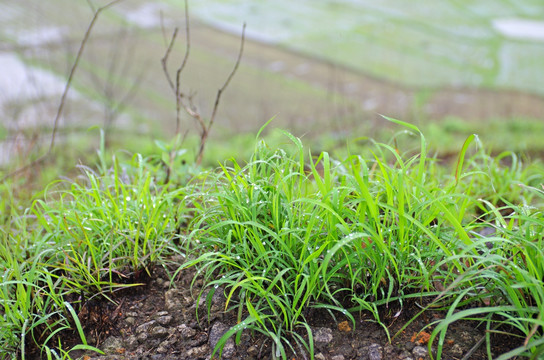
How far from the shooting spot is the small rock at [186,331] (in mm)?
1444

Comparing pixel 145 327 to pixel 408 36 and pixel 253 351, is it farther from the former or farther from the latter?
pixel 408 36

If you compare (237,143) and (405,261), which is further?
(237,143)

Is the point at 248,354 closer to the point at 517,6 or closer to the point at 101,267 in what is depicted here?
the point at 101,267

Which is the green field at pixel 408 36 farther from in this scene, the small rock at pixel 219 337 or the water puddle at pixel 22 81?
the small rock at pixel 219 337

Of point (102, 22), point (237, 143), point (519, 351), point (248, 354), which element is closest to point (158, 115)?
point (237, 143)

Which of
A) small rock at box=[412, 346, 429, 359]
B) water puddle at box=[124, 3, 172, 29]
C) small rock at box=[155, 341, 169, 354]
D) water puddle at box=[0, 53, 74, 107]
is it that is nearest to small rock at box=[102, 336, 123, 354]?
small rock at box=[155, 341, 169, 354]

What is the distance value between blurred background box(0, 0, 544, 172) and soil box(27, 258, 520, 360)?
2689 mm

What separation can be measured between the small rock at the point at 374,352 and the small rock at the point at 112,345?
0.75m

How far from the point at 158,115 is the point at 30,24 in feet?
9.68

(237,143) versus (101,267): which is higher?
(101,267)

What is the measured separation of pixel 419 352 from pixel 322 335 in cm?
27

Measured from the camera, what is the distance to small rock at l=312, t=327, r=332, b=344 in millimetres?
1363

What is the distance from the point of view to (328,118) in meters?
5.43

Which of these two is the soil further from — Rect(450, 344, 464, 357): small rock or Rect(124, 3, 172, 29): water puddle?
Rect(124, 3, 172, 29): water puddle
